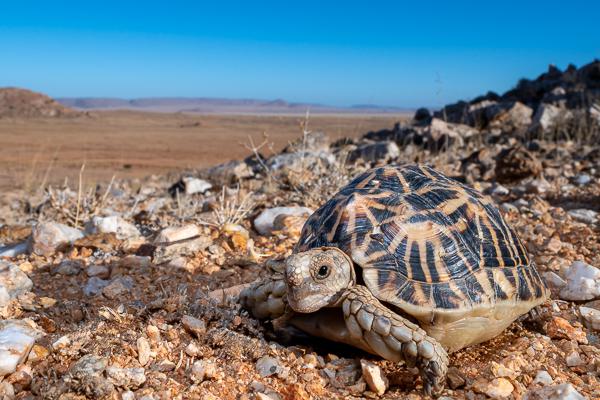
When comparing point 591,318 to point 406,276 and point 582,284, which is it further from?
point 406,276

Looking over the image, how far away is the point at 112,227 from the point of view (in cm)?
477

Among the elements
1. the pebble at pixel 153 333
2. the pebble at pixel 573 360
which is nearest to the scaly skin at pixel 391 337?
the pebble at pixel 573 360

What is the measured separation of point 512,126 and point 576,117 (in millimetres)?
1177

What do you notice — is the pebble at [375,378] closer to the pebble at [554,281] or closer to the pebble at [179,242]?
the pebble at [554,281]

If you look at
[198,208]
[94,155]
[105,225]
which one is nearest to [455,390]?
[105,225]

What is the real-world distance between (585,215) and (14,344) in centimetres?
461

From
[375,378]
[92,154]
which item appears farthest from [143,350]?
[92,154]

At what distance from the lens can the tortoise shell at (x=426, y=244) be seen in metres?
2.51

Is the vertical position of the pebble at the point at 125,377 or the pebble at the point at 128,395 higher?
the pebble at the point at 125,377

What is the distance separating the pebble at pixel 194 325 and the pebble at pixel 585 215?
372 cm

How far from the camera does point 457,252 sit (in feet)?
8.70

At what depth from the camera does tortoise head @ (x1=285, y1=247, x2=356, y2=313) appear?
2441 millimetres

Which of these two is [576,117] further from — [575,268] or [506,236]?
[506,236]

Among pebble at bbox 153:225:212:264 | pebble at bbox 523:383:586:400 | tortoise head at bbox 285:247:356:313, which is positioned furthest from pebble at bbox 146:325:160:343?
pebble at bbox 523:383:586:400
